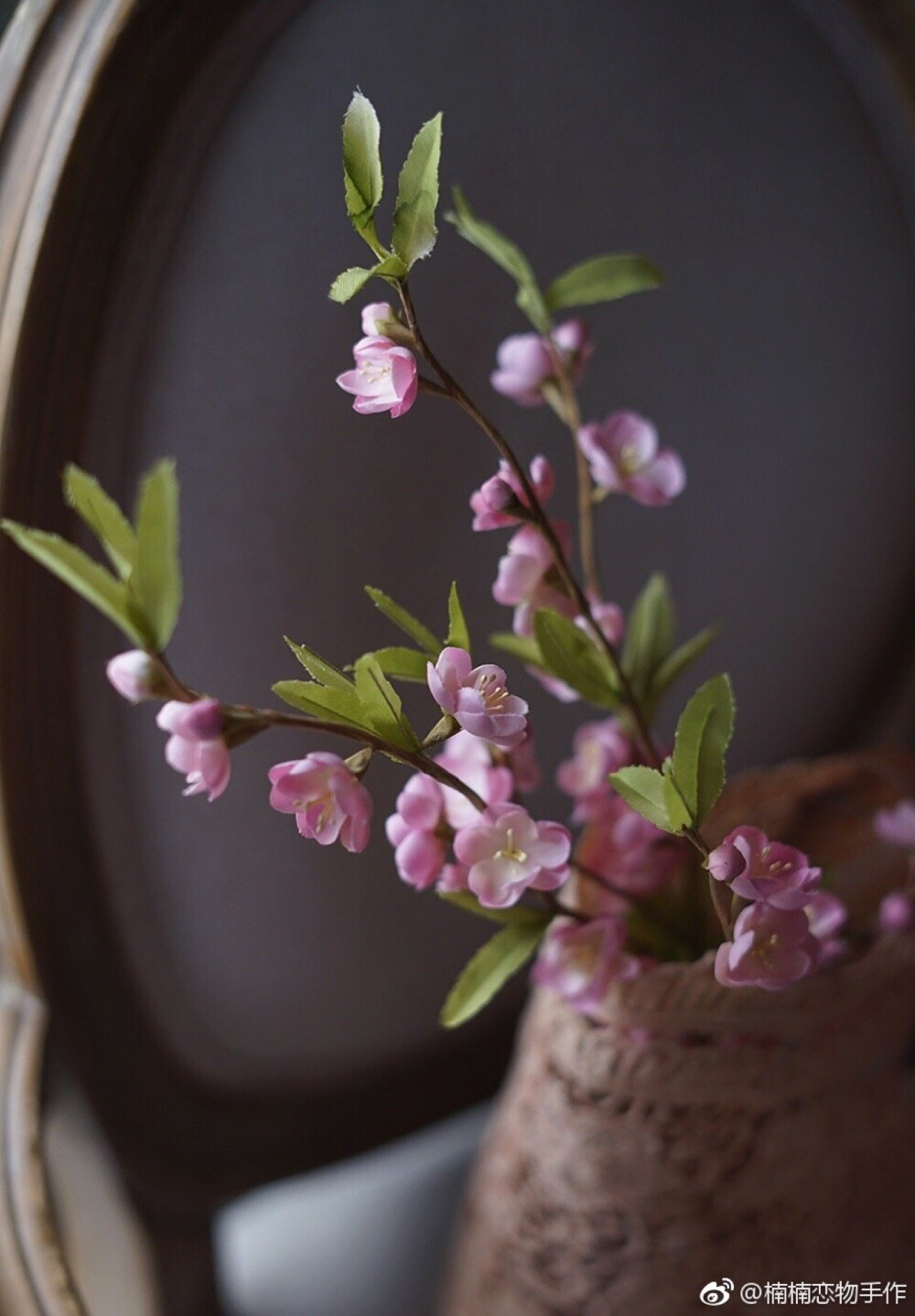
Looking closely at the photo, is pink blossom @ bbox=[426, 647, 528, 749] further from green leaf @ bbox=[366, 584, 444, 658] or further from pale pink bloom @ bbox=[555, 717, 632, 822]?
pale pink bloom @ bbox=[555, 717, 632, 822]

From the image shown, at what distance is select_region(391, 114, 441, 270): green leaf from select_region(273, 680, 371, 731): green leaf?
5.2 inches

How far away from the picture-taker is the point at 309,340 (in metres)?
0.54

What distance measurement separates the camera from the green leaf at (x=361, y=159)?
36 cm

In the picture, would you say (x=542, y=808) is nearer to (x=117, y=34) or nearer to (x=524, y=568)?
(x=524, y=568)

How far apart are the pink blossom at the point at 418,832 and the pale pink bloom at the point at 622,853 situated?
124 millimetres

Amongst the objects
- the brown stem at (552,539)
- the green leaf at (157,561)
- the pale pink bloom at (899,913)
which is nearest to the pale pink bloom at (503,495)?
the brown stem at (552,539)

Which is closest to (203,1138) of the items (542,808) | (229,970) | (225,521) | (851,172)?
(229,970)

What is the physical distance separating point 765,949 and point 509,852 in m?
0.09

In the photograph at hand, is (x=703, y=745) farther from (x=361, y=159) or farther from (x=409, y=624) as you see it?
(x=361, y=159)

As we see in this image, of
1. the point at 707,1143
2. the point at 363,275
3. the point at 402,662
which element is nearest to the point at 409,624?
the point at 402,662

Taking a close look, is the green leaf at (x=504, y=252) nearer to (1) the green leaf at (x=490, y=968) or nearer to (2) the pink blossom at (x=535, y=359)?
(2) the pink blossom at (x=535, y=359)

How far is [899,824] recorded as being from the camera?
0.60 metres

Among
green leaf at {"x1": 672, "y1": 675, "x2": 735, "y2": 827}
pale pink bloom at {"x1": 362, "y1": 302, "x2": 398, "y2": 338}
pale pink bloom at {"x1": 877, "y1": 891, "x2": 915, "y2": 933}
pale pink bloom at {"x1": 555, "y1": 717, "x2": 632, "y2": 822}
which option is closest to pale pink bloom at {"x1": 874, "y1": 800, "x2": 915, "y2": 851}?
pale pink bloom at {"x1": 877, "y1": 891, "x2": 915, "y2": 933}

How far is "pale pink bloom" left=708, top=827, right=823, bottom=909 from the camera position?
1.23ft
